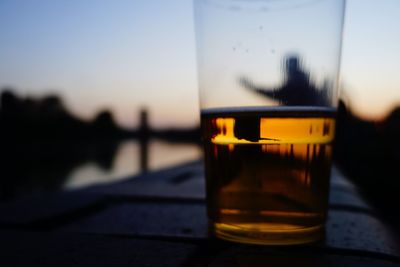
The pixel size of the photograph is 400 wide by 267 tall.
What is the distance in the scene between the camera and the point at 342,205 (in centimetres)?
86

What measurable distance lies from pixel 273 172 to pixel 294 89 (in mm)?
124

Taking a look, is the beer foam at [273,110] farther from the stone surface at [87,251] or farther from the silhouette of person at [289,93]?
the stone surface at [87,251]

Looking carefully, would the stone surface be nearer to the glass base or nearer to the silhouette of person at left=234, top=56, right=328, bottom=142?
the glass base

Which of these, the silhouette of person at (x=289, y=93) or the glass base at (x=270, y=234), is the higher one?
the silhouette of person at (x=289, y=93)

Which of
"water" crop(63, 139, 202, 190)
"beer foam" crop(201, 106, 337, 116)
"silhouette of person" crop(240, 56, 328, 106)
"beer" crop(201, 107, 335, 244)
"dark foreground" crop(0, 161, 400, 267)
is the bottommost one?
"water" crop(63, 139, 202, 190)

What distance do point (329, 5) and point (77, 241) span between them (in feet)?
1.71

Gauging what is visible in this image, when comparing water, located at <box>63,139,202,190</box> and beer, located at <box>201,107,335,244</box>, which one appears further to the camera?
water, located at <box>63,139,202,190</box>

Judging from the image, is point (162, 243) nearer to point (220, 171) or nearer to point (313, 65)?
point (220, 171)

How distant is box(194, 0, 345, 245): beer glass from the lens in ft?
1.76

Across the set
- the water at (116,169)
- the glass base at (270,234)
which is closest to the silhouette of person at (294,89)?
the glass base at (270,234)

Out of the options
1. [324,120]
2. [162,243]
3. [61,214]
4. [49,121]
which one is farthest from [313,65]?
[49,121]

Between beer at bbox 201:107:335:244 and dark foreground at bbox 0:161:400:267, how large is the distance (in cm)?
3

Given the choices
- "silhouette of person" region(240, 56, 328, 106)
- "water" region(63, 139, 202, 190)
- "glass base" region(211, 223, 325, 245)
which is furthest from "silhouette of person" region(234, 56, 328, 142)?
"water" region(63, 139, 202, 190)

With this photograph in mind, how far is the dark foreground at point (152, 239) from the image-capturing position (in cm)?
50
